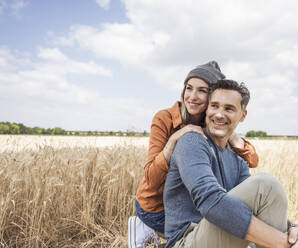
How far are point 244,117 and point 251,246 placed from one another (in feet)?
2.96

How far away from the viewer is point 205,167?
140 centimetres

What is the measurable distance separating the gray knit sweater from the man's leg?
0.06m

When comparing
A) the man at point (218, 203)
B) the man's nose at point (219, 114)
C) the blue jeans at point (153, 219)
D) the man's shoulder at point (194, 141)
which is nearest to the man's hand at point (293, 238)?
the man at point (218, 203)

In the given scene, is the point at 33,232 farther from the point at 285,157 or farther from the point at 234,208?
the point at 285,157

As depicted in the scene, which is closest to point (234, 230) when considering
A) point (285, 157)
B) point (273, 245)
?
point (273, 245)

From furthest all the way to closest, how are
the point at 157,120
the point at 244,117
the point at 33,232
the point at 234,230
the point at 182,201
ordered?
the point at 33,232
the point at 157,120
the point at 244,117
the point at 182,201
the point at 234,230

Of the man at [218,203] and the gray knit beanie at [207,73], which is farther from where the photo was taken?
the gray knit beanie at [207,73]

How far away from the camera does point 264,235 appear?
133 centimetres

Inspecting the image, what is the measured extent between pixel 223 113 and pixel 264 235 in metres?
0.71

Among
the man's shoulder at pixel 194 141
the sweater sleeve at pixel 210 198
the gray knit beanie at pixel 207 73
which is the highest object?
the gray knit beanie at pixel 207 73

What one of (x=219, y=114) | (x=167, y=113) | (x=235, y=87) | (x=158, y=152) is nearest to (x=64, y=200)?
(x=158, y=152)

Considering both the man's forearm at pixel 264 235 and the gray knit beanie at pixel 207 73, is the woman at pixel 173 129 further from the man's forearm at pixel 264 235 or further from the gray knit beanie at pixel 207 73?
the man's forearm at pixel 264 235

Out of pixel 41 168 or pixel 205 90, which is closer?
pixel 205 90

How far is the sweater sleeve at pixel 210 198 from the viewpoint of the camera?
4.30 feet
